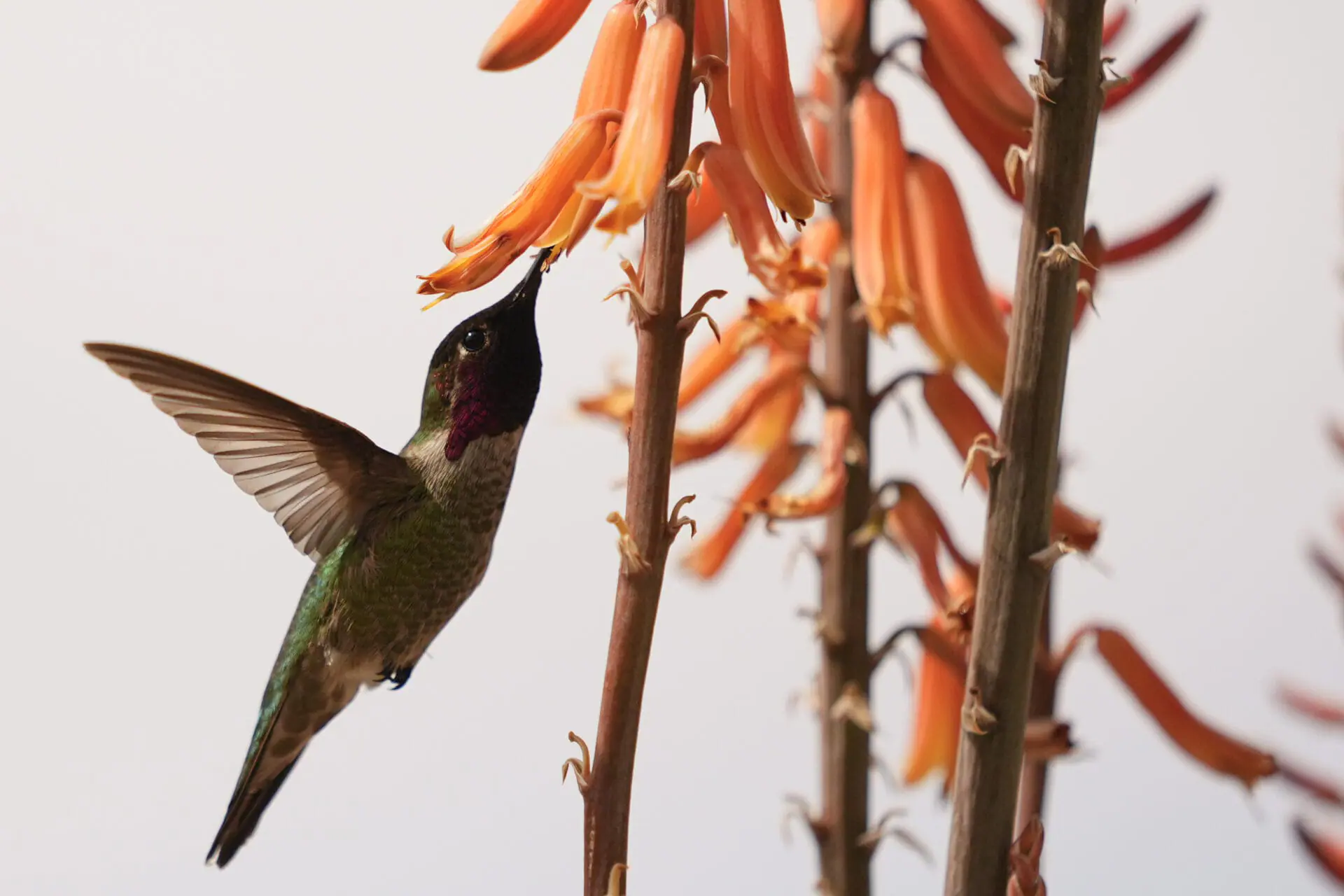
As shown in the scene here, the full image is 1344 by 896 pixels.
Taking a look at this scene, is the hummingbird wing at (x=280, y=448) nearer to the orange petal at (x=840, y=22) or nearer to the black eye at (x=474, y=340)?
the black eye at (x=474, y=340)

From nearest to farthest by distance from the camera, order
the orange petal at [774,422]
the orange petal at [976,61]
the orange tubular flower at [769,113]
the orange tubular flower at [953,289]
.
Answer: the orange tubular flower at [769,113] < the orange petal at [976,61] < the orange tubular flower at [953,289] < the orange petal at [774,422]

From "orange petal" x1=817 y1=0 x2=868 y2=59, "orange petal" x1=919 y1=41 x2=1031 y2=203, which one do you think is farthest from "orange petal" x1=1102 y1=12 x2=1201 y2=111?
"orange petal" x1=817 y1=0 x2=868 y2=59

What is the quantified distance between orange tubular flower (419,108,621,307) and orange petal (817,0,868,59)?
29cm

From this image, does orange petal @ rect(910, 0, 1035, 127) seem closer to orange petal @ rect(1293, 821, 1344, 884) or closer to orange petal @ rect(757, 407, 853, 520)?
orange petal @ rect(757, 407, 853, 520)

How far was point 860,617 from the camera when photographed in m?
1.06

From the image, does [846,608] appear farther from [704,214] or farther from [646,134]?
[646,134]

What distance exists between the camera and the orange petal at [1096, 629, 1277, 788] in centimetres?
93

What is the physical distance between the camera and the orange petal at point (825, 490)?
39.3 inches

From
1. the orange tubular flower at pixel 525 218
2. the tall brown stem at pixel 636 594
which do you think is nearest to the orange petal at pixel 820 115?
the orange tubular flower at pixel 525 218

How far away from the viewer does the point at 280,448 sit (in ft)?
3.28

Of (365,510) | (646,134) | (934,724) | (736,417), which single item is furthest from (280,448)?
(934,724)

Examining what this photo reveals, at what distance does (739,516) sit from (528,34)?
0.45m

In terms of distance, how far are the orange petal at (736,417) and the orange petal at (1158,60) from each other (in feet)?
0.97

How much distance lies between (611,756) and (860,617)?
49cm
